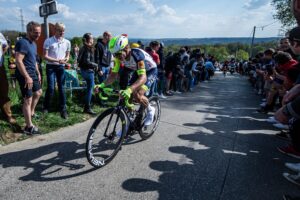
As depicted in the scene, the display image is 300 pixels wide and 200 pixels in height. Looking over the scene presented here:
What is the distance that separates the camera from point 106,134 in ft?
12.6

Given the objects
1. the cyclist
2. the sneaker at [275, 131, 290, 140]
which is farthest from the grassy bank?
the sneaker at [275, 131, 290, 140]

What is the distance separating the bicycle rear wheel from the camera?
3.47 metres

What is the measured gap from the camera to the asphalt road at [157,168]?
3.04 meters

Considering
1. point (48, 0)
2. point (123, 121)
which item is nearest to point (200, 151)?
point (123, 121)

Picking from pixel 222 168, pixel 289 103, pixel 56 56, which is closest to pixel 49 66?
pixel 56 56

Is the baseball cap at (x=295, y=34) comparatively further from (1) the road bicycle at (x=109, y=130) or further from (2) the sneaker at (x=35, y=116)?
(2) the sneaker at (x=35, y=116)

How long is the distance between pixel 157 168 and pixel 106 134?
973 millimetres

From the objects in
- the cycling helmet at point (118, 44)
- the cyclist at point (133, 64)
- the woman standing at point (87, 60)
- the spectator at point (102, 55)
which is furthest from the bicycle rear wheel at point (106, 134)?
the spectator at point (102, 55)

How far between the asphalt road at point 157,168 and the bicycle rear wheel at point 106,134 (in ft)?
0.54

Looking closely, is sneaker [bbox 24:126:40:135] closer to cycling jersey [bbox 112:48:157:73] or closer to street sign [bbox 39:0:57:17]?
cycling jersey [bbox 112:48:157:73]

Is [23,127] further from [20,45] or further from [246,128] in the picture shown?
[246,128]

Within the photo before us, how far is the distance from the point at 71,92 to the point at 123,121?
3.94 m

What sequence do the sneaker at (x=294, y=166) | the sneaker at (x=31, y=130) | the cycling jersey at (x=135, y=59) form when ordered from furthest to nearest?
the sneaker at (x=31, y=130)
the cycling jersey at (x=135, y=59)
the sneaker at (x=294, y=166)

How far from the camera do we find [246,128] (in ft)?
19.8
